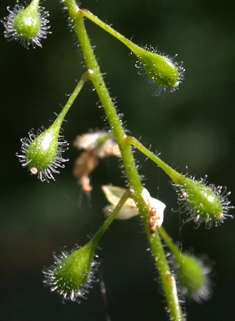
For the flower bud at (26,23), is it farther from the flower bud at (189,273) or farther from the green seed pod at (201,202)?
the flower bud at (189,273)

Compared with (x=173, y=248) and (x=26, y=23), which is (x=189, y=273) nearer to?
(x=173, y=248)

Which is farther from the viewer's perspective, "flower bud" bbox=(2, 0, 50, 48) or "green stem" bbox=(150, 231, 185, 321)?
"green stem" bbox=(150, 231, 185, 321)

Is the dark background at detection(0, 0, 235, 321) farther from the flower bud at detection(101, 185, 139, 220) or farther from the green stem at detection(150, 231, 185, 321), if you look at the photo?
the green stem at detection(150, 231, 185, 321)

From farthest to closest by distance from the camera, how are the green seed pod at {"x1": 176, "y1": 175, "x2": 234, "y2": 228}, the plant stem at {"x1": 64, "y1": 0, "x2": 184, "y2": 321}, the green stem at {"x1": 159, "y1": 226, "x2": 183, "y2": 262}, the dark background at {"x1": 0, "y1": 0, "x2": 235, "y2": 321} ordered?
1. the dark background at {"x1": 0, "y1": 0, "x2": 235, "y2": 321}
2. the green stem at {"x1": 159, "y1": 226, "x2": 183, "y2": 262}
3. the plant stem at {"x1": 64, "y1": 0, "x2": 184, "y2": 321}
4. the green seed pod at {"x1": 176, "y1": 175, "x2": 234, "y2": 228}

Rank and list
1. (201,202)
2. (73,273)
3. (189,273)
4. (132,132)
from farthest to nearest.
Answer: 1. (132,132)
2. (189,273)
3. (73,273)
4. (201,202)

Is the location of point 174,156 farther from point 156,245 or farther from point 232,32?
point 156,245

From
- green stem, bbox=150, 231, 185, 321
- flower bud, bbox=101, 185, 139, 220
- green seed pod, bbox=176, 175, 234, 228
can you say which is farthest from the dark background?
green seed pod, bbox=176, 175, 234, 228

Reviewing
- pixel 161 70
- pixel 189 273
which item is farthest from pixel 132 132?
pixel 161 70

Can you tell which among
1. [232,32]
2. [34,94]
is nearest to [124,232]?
[34,94]

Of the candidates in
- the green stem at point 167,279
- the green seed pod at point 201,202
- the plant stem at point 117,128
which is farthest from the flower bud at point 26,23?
the green stem at point 167,279
